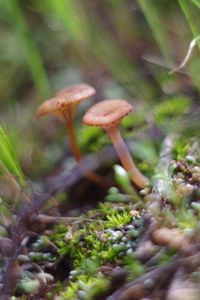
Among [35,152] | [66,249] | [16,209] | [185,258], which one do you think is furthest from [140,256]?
[35,152]

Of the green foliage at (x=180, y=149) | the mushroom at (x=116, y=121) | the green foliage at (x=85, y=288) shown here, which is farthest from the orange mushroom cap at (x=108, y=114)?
the green foliage at (x=85, y=288)

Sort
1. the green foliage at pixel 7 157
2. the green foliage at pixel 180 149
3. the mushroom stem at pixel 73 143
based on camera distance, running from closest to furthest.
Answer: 1. the green foliage at pixel 7 157
2. the green foliage at pixel 180 149
3. the mushroom stem at pixel 73 143

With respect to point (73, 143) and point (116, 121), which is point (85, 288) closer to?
point (116, 121)

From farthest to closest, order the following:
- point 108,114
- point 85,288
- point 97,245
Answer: point 108,114 → point 97,245 → point 85,288

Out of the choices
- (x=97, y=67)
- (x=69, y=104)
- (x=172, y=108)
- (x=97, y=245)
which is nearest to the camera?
(x=97, y=245)

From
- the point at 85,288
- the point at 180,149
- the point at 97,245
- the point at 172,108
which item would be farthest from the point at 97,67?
the point at 85,288

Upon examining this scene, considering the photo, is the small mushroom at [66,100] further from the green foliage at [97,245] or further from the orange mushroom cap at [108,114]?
the green foliage at [97,245]

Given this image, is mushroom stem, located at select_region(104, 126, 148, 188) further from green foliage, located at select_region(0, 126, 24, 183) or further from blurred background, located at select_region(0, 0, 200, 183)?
green foliage, located at select_region(0, 126, 24, 183)
